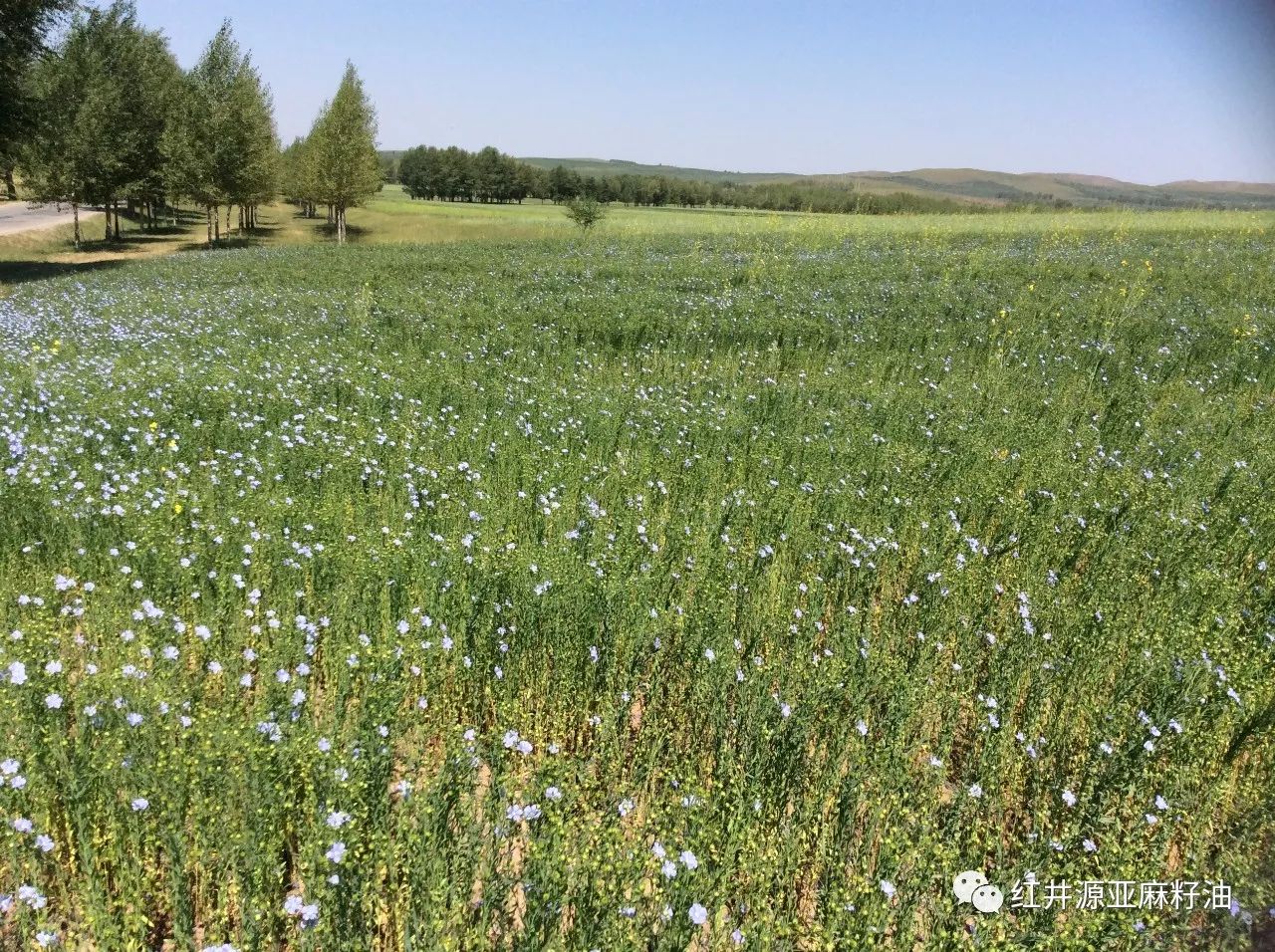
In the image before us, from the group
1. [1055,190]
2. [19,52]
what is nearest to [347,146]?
[19,52]

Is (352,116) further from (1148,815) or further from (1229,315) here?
(1148,815)

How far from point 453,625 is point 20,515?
3069mm

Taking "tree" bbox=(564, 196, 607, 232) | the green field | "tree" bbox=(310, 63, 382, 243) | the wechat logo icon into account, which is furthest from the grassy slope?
the wechat logo icon

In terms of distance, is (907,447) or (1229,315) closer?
(907,447)

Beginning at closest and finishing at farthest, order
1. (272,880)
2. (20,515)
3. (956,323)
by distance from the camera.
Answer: (272,880) → (20,515) → (956,323)

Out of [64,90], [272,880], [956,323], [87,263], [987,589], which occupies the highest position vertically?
[64,90]

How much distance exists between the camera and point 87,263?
92.2ft

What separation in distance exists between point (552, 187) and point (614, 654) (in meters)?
113

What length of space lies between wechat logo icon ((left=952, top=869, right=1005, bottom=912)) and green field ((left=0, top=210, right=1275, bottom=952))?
7 centimetres

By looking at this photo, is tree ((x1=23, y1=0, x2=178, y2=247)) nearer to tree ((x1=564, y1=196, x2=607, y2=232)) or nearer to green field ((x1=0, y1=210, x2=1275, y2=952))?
tree ((x1=564, y1=196, x2=607, y2=232))

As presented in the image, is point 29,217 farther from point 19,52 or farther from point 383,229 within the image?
point 19,52

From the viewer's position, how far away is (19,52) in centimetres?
2100

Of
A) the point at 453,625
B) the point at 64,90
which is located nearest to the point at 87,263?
the point at 64,90

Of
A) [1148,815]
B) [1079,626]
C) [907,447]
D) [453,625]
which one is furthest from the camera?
[907,447]
